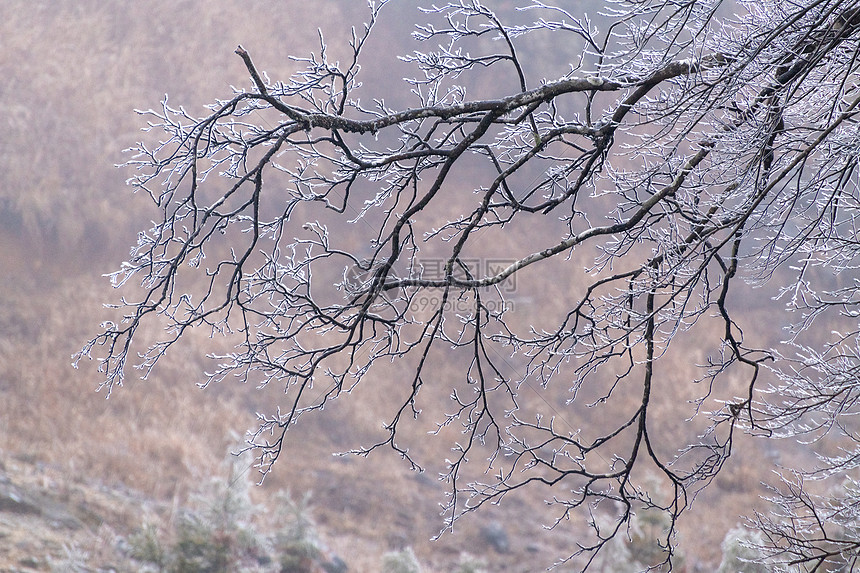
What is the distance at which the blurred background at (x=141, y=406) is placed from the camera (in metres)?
7.20

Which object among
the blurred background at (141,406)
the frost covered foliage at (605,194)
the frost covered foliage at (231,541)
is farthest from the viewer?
the blurred background at (141,406)

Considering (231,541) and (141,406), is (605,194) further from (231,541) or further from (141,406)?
(141,406)

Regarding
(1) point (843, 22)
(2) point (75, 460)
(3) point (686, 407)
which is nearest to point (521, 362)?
(3) point (686, 407)

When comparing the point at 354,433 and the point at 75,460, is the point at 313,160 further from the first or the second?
the point at 354,433

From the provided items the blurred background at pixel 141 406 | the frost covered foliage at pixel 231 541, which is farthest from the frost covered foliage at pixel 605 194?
the blurred background at pixel 141 406

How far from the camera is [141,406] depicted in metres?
10.1

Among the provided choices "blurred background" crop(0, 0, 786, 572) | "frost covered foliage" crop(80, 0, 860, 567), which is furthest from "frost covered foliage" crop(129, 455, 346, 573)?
"frost covered foliage" crop(80, 0, 860, 567)

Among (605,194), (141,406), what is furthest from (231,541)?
(605,194)

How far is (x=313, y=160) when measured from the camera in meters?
2.69

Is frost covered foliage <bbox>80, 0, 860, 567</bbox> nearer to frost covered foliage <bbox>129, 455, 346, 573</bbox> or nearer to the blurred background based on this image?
frost covered foliage <bbox>129, 455, 346, 573</bbox>

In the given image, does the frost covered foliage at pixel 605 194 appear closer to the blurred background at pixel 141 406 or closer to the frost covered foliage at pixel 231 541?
the frost covered foliage at pixel 231 541

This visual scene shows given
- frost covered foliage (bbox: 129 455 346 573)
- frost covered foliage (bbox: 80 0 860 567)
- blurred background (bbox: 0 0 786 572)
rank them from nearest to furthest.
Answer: frost covered foliage (bbox: 80 0 860 567), frost covered foliage (bbox: 129 455 346 573), blurred background (bbox: 0 0 786 572)

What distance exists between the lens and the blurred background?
23.6 feet

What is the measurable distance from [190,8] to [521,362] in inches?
483
